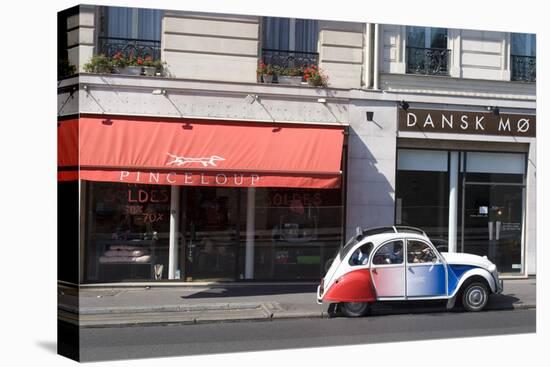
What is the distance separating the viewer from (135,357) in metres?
8.84

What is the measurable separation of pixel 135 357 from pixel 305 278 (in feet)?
8.94

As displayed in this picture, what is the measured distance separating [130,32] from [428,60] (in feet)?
15.3

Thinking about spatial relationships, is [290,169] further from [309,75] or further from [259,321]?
[259,321]

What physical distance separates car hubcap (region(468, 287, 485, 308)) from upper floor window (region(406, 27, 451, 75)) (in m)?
3.42

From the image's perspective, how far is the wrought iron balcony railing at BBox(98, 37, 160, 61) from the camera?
938cm

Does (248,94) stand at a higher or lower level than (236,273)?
higher

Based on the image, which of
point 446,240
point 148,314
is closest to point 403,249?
point 446,240

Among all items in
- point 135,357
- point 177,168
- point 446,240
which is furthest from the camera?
point 446,240

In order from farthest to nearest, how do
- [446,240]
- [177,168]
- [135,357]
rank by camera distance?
[446,240] → [177,168] → [135,357]

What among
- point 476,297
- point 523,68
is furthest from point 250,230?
point 523,68

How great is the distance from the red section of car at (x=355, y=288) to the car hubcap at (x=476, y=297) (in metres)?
1.62

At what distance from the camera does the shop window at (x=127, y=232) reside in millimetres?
9344

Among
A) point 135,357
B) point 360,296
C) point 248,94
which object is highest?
point 248,94

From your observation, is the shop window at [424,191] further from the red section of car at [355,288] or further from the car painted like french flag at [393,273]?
the red section of car at [355,288]
